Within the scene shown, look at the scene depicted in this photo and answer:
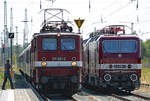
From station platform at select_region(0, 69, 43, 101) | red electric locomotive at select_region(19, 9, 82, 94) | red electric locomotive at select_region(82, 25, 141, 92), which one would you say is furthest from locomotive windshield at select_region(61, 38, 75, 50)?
red electric locomotive at select_region(82, 25, 141, 92)

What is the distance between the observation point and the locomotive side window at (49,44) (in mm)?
20953

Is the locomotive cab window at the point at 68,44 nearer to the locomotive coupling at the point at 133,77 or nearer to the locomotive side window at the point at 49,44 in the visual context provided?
the locomotive side window at the point at 49,44

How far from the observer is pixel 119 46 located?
24.1m

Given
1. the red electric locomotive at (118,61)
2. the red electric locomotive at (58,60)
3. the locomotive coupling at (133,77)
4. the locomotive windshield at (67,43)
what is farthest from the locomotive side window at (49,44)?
the locomotive coupling at (133,77)

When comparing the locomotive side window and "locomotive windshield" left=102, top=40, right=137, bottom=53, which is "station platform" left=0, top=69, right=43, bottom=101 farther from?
"locomotive windshield" left=102, top=40, right=137, bottom=53

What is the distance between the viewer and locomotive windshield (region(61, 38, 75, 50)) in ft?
69.1

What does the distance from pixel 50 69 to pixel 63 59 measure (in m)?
0.78

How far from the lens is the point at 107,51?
2392 cm

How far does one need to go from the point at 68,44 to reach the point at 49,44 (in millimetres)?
913

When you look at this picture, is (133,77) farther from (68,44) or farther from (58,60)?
(58,60)

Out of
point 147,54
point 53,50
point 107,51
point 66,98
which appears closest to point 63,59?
point 53,50

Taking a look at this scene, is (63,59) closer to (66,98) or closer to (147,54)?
(66,98)

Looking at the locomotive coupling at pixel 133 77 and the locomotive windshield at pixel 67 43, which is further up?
the locomotive windshield at pixel 67 43

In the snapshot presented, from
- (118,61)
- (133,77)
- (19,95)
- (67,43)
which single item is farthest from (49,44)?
(133,77)
